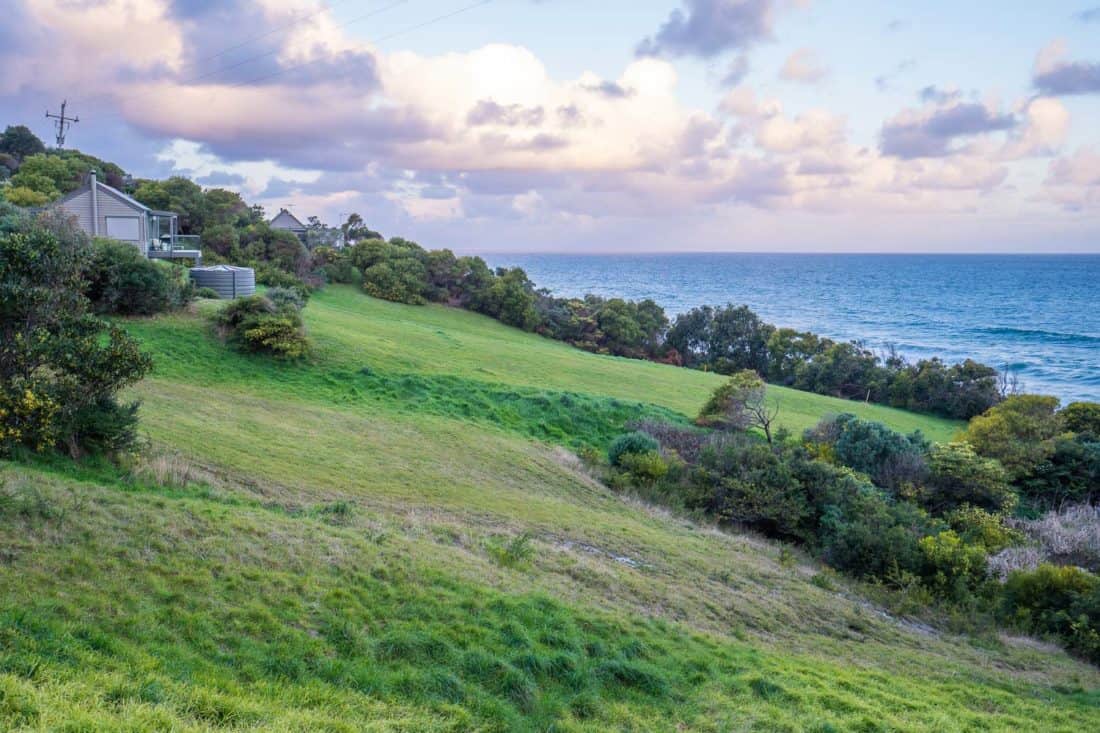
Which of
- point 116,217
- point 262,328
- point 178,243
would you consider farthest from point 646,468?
point 178,243

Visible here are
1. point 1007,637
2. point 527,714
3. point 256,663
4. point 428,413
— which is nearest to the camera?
point 256,663

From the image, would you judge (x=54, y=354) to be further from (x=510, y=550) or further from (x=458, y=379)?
(x=458, y=379)

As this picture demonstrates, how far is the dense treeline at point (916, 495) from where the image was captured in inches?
655

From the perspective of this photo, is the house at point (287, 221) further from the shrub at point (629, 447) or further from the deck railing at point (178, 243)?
the shrub at point (629, 447)

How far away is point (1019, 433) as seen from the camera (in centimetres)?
3269

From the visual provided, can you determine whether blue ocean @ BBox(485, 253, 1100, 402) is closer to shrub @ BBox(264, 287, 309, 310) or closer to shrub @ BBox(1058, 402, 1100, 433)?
shrub @ BBox(1058, 402, 1100, 433)

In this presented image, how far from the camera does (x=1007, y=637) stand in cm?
1480

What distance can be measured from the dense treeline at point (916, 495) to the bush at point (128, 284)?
63.4 feet

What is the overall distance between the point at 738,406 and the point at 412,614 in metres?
24.3

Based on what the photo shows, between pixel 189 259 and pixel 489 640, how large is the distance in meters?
40.9

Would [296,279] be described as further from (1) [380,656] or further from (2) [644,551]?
(1) [380,656]

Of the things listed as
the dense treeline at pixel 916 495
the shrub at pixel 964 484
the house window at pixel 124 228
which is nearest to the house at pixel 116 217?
the house window at pixel 124 228

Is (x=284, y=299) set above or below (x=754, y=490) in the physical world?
above

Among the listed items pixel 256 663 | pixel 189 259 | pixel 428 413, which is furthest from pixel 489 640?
pixel 189 259
